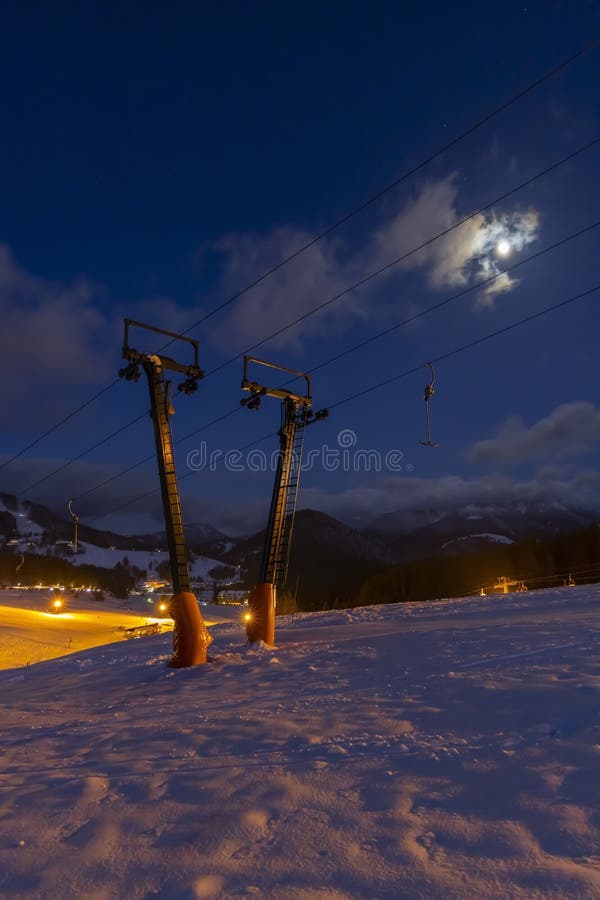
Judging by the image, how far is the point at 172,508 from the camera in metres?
16.0

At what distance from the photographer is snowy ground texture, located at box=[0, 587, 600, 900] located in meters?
3.83

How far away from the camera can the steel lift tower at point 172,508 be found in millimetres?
14172

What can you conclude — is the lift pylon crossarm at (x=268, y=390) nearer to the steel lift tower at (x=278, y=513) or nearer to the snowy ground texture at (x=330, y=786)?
the steel lift tower at (x=278, y=513)

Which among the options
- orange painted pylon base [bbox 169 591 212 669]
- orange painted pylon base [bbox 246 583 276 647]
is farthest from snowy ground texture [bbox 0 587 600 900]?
orange painted pylon base [bbox 246 583 276 647]

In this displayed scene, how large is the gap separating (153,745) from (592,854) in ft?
17.8

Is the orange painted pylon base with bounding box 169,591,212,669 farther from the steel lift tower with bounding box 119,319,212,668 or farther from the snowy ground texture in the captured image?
the snowy ground texture

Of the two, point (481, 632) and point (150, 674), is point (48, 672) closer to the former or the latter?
point (150, 674)

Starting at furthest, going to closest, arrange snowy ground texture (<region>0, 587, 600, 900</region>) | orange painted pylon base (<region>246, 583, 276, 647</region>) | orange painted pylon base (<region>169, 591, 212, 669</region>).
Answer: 1. orange painted pylon base (<region>246, 583, 276, 647</region>)
2. orange painted pylon base (<region>169, 591, 212, 669</region>)
3. snowy ground texture (<region>0, 587, 600, 900</region>)

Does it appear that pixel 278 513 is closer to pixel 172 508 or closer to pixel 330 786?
pixel 172 508

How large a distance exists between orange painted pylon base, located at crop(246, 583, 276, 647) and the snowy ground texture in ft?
15.6

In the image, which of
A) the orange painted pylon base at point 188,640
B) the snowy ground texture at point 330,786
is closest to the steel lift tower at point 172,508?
the orange painted pylon base at point 188,640

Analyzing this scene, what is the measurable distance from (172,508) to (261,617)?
425cm

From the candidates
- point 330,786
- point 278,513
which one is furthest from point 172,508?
point 330,786

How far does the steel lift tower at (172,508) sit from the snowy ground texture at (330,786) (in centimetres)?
383
